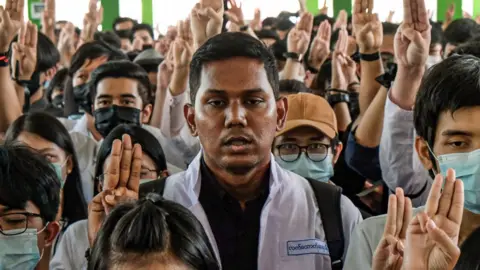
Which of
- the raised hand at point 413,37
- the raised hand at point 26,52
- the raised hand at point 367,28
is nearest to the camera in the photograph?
the raised hand at point 413,37

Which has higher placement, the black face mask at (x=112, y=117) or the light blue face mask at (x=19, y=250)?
the black face mask at (x=112, y=117)

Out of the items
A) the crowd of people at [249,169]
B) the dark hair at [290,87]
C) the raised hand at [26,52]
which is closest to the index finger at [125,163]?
the crowd of people at [249,169]

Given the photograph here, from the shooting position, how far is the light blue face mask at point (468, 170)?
1.93 meters

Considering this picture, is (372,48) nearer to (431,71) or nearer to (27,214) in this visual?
(431,71)

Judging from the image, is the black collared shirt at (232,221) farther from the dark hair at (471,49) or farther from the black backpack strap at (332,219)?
the dark hair at (471,49)

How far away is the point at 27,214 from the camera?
Answer: 2.31 meters

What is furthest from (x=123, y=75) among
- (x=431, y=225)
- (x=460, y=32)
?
(x=460, y=32)

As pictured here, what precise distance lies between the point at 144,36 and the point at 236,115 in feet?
20.5

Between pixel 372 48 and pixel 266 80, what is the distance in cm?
126

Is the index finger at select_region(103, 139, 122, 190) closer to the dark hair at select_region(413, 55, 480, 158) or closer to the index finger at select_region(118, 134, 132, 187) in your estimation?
the index finger at select_region(118, 134, 132, 187)

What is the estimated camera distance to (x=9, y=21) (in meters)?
3.29

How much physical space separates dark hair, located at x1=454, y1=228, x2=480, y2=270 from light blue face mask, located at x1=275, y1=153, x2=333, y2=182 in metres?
0.89

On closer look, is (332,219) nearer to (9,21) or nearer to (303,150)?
(303,150)

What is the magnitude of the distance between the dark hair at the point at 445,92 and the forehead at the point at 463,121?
0.5 inches
